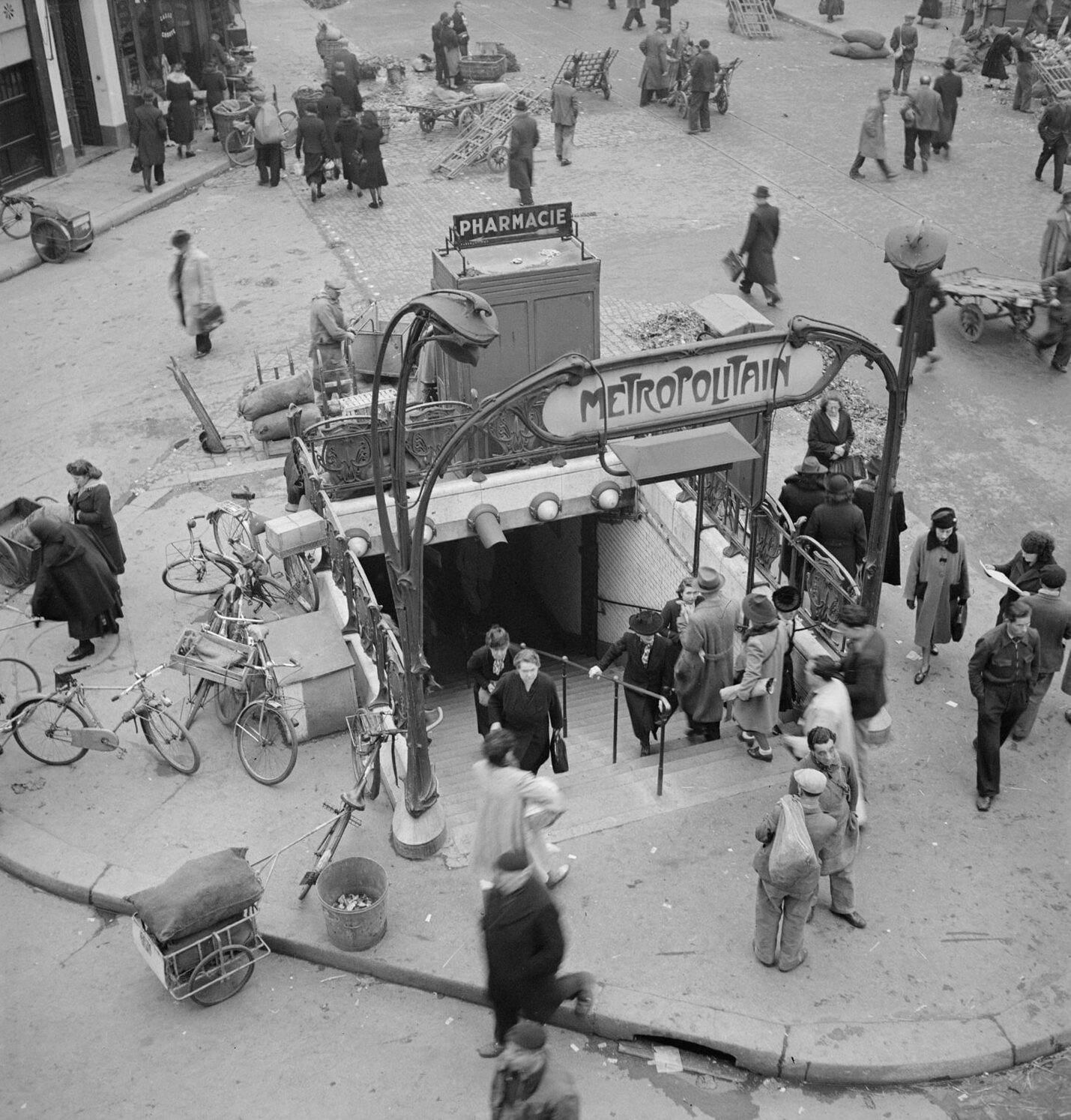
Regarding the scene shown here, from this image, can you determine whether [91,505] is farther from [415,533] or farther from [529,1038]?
[529,1038]

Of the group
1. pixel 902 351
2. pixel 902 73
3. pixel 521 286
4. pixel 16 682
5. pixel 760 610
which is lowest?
pixel 16 682

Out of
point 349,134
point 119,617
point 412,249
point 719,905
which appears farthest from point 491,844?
point 349,134

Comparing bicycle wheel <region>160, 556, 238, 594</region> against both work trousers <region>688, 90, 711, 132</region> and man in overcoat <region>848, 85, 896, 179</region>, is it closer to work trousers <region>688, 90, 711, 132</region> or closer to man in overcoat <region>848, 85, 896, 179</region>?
man in overcoat <region>848, 85, 896, 179</region>

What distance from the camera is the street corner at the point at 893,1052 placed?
25.8 ft

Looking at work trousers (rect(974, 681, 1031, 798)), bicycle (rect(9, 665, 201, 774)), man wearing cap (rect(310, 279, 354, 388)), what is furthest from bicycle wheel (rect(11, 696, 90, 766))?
work trousers (rect(974, 681, 1031, 798))

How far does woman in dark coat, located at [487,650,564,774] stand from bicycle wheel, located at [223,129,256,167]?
19932mm

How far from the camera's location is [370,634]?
36.5 feet

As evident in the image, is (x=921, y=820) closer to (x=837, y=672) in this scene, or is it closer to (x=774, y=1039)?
(x=837, y=672)

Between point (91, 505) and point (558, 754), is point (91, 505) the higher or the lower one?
the higher one

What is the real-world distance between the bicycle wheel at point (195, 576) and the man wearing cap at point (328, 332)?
3793mm

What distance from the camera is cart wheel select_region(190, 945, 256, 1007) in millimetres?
8344

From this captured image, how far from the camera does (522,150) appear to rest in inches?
874

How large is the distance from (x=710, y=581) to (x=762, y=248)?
380 inches

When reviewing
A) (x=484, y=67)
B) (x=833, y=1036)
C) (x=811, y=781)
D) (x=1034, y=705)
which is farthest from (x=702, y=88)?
(x=833, y=1036)
